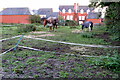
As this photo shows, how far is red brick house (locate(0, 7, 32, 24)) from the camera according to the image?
3493 cm

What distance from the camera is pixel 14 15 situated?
120 feet

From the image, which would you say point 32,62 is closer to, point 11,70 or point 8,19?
point 11,70

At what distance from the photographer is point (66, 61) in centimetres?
498

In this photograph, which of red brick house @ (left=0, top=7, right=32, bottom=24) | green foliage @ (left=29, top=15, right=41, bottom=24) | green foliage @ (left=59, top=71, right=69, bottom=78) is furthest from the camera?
red brick house @ (left=0, top=7, right=32, bottom=24)

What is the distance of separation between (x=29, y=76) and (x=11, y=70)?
2.21 feet

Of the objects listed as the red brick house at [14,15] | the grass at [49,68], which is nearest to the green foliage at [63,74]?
the grass at [49,68]

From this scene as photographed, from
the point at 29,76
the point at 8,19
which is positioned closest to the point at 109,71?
the point at 29,76

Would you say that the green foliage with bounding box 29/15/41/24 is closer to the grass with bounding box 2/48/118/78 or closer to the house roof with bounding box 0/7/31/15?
the house roof with bounding box 0/7/31/15

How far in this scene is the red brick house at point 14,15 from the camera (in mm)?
34931

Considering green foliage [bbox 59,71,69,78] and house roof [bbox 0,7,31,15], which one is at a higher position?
house roof [bbox 0,7,31,15]

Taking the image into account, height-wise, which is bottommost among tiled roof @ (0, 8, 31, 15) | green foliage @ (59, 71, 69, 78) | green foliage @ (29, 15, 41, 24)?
green foliage @ (59, 71, 69, 78)

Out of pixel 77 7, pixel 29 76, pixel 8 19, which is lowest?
pixel 29 76

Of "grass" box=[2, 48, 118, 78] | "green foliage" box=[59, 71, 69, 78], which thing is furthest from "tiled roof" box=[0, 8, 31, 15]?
"green foliage" box=[59, 71, 69, 78]

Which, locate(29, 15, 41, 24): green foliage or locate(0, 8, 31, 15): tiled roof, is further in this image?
locate(0, 8, 31, 15): tiled roof
